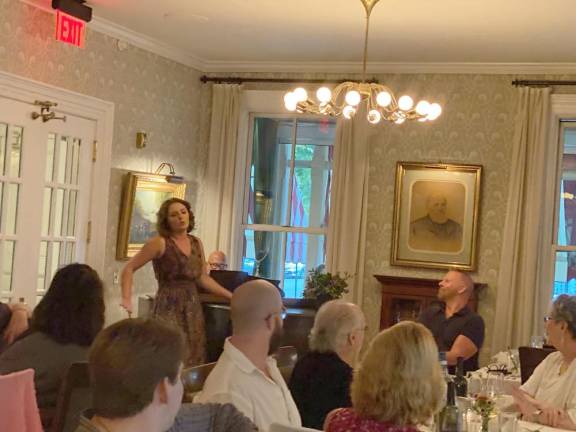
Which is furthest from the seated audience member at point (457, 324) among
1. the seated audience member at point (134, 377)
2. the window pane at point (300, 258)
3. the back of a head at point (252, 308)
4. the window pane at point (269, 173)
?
the seated audience member at point (134, 377)

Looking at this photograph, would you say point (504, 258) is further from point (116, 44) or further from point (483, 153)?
point (116, 44)

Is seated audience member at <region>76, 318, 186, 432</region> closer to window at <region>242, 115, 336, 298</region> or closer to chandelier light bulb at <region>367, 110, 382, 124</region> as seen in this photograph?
chandelier light bulb at <region>367, 110, 382, 124</region>

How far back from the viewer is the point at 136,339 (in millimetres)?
1996

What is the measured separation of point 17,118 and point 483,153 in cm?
403

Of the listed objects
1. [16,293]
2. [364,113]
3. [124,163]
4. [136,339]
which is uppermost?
[364,113]

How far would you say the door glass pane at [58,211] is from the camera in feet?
22.5

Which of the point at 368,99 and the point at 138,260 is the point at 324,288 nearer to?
the point at 368,99

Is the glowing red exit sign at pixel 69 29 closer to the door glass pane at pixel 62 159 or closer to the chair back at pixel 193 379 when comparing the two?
the door glass pane at pixel 62 159

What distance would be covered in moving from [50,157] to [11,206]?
56cm

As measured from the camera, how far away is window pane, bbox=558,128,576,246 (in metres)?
7.78

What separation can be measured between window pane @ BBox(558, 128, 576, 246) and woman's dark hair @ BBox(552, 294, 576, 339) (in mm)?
3680

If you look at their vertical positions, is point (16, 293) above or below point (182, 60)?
below

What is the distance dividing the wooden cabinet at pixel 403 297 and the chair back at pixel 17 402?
513 cm

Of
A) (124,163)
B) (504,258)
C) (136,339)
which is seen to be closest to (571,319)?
(136,339)
